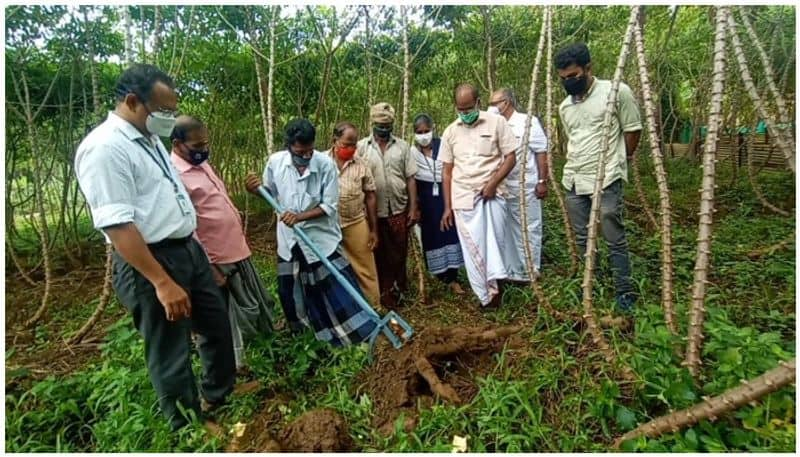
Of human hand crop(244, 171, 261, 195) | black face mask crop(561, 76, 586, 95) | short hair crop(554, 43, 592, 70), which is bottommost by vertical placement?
human hand crop(244, 171, 261, 195)

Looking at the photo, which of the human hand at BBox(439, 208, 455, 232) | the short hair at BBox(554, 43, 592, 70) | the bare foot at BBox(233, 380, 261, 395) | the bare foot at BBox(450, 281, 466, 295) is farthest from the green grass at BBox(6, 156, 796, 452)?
the short hair at BBox(554, 43, 592, 70)

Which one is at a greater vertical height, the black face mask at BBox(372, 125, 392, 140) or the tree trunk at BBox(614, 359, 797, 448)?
the black face mask at BBox(372, 125, 392, 140)

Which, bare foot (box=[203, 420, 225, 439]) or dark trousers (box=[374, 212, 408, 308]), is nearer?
bare foot (box=[203, 420, 225, 439])

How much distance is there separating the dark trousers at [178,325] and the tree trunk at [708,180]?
2085mm

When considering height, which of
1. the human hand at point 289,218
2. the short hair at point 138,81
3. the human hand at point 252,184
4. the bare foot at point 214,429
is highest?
the short hair at point 138,81

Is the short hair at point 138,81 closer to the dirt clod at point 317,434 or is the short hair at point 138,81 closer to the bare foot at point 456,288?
the dirt clod at point 317,434

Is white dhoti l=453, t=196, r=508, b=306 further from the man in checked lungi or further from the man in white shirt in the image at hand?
the man in white shirt

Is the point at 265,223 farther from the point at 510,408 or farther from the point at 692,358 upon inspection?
the point at 692,358

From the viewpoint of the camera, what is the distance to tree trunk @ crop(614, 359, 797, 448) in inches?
62.6

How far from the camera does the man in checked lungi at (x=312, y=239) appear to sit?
297cm

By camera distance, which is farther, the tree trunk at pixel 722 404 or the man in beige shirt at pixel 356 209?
the man in beige shirt at pixel 356 209

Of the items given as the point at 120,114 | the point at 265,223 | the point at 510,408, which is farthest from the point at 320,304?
the point at 265,223

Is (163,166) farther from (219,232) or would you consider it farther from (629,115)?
(629,115)

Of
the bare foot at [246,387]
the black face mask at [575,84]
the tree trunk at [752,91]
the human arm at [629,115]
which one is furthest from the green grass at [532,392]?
the black face mask at [575,84]
